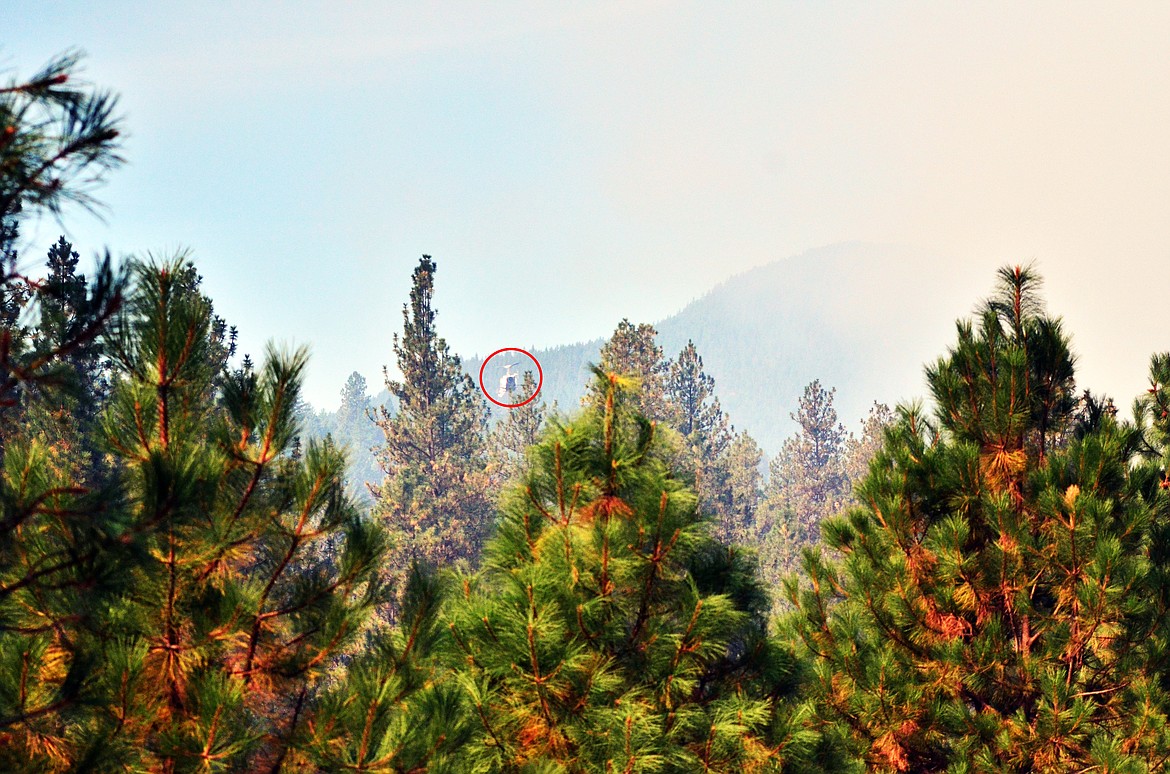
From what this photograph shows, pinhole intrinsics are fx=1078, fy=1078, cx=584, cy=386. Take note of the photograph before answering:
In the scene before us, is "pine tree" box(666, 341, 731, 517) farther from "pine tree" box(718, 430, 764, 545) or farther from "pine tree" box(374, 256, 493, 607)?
"pine tree" box(374, 256, 493, 607)

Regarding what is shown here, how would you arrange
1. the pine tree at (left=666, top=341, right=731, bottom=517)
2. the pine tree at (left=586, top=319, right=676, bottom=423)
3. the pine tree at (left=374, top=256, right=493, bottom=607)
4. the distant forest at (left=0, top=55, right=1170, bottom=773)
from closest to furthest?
the distant forest at (left=0, top=55, right=1170, bottom=773) < the pine tree at (left=374, top=256, right=493, bottom=607) < the pine tree at (left=586, top=319, right=676, bottom=423) < the pine tree at (left=666, top=341, right=731, bottom=517)

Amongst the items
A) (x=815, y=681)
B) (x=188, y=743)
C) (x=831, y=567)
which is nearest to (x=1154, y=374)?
(x=831, y=567)

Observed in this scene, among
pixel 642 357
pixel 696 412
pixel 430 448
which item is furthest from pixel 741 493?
pixel 430 448

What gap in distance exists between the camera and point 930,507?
30.5 ft

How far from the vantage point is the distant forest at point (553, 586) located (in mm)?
4125

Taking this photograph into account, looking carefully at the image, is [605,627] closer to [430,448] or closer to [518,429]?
[430,448]

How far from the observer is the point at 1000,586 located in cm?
873

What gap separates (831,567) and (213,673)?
654 cm

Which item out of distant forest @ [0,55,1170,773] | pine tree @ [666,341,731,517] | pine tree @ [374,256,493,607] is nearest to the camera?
distant forest @ [0,55,1170,773]

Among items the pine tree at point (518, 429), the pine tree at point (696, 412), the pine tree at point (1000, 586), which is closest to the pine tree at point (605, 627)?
the pine tree at point (1000, 586)

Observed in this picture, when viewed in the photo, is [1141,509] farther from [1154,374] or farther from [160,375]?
[160,375]

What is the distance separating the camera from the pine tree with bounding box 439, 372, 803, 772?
5746 mm

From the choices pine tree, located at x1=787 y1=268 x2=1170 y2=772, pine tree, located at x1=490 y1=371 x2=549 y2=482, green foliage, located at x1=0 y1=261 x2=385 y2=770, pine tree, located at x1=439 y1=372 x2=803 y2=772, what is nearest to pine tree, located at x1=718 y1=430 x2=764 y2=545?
pine tree, located at x1=490 y1=371 x2=549 y2=482

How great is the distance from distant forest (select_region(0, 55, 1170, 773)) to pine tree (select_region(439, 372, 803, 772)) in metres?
0.02
